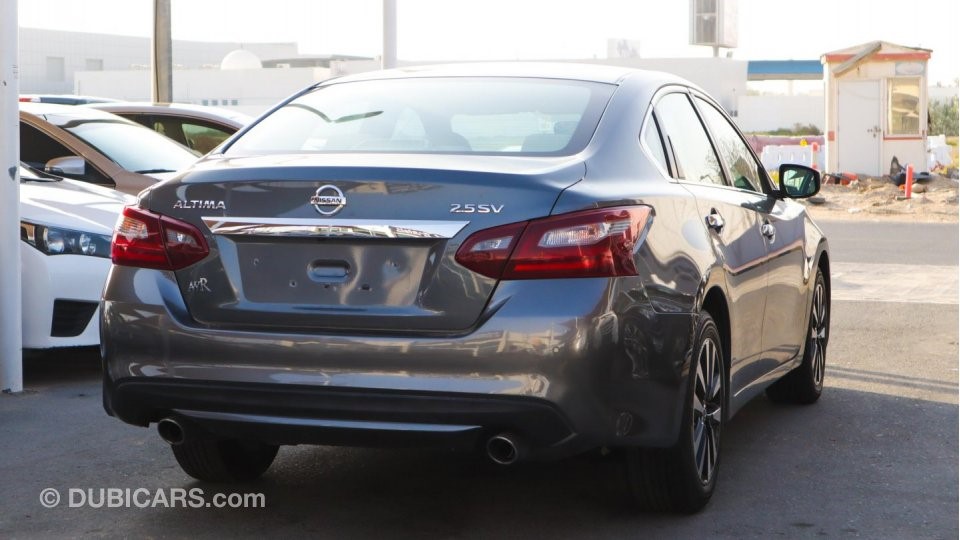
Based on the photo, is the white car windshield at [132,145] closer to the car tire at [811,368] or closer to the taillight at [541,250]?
the car tire at [811,368]

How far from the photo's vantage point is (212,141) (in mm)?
12719

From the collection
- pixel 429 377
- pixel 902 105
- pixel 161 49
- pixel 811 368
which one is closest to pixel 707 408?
pixel 429 377

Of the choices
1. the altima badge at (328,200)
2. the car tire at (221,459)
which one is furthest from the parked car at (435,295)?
the car tire at (221,459)

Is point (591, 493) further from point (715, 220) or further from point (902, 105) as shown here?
point (902, 105)

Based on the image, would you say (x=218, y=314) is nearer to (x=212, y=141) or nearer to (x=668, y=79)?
(x=668, y=79)

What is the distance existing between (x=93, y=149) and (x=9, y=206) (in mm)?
2754

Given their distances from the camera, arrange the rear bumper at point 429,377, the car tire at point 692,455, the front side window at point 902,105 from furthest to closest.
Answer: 1. the front side window at point 902,105
2. the car tire at point 692,455
3. the rear bumper at point 429,377

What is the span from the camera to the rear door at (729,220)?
5.03 metres

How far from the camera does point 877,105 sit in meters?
30.5

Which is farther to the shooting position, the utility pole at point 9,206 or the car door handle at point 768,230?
the utility pole at point 9,206

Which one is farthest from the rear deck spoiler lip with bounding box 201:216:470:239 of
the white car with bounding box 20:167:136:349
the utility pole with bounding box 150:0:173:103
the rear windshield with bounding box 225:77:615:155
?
the utility pole with bounding box 150:0:173:103

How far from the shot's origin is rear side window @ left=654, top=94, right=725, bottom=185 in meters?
5.07

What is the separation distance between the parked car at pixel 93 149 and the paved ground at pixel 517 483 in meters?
2.51

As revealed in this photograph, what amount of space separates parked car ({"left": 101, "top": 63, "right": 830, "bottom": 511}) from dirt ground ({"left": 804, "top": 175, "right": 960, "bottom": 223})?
60.2ft
